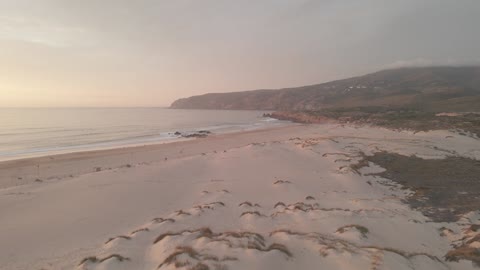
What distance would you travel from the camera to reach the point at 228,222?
32.3ft

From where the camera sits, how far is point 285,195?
42.5 ft

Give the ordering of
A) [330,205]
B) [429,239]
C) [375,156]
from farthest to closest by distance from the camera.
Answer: [375,156]
[330,205]
[429,239]

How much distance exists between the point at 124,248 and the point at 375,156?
Answer: 18236 millimetres

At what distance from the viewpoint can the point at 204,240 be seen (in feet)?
25.5

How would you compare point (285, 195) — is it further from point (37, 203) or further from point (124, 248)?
point (37, 203)

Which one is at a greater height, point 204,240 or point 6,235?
point 204,240

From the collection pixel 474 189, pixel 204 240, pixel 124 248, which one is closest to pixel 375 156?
pixel 474 189

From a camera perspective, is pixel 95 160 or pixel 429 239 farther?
Result: pixel 95 160

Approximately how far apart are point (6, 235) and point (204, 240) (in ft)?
23.6

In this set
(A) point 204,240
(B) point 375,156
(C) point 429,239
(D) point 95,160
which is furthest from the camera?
(D) point 95,160

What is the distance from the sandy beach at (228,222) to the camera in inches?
275

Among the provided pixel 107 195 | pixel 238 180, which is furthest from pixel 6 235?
pixel 238 180

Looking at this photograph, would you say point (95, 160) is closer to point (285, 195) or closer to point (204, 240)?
point (285, 195)

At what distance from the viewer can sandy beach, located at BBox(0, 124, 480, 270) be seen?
700 centimetres
